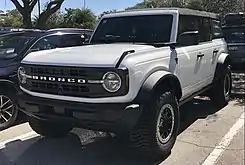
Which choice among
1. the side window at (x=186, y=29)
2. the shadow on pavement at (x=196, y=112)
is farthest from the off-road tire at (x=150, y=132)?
the shadow on pavement at (x=196, y=112)

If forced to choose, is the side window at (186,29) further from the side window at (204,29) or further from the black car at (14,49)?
the black car at (14,49)

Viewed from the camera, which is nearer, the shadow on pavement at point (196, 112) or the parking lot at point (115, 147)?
the parking lot at point (115, 147)

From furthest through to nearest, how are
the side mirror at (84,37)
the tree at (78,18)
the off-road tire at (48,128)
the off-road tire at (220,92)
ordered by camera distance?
the tree at (78,18) → the off-road tire at (220,92) → the side mirror at (84,37) → the off-road tire at (48,128)

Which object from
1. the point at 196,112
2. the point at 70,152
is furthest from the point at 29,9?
the point at 70,152

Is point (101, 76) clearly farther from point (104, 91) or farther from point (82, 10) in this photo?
point (82, 10)

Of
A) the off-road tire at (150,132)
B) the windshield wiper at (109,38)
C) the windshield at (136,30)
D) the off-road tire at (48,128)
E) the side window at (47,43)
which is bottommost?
the off-road tire at (48,128)

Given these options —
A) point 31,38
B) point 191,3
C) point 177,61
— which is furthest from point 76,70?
point 191,3

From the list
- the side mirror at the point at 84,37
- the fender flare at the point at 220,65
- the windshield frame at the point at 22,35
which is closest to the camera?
the windshield frame at the point at 22,35

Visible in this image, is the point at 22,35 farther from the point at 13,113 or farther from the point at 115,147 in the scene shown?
the point at 115,147

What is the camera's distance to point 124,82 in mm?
3971

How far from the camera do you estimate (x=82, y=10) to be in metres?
29.3

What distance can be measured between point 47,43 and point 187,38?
2584 mm

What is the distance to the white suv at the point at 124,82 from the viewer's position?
157 inches

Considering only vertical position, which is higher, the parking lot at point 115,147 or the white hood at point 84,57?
the white hood at point 84,57
